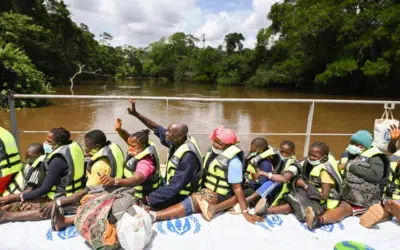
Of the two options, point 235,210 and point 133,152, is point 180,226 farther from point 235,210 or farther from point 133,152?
point 133,152

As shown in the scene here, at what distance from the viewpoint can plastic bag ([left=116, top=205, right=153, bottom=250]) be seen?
2.07 m

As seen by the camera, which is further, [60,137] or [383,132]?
[383,132]

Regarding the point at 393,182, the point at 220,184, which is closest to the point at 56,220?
the point at 220,184

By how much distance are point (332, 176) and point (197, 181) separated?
1295 mm

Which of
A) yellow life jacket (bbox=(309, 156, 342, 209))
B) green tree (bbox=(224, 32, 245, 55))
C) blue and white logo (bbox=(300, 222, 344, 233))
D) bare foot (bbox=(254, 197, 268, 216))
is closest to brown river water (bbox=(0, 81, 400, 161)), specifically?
bare foot (bbox=(254, 197, 268, 216))

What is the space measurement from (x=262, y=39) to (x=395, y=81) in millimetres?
16992

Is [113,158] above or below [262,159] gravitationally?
above

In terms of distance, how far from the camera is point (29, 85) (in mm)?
13586

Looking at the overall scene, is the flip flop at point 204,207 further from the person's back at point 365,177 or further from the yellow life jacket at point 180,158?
the person's back at point 365,177

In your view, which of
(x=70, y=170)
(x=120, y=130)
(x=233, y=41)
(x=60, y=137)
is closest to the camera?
(x=70, y=170)

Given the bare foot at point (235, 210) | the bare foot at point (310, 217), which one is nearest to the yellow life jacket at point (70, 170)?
the bare foot at point (235, 210)

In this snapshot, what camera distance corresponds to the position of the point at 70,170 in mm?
2389

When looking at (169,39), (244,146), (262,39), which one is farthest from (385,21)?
(169,39)

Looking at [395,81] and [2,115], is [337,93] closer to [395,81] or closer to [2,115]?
[395,81]
